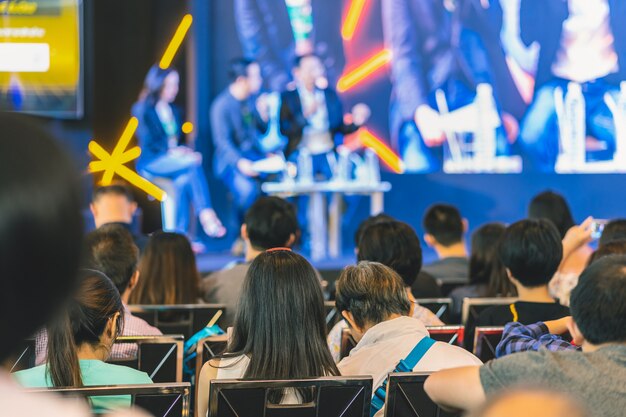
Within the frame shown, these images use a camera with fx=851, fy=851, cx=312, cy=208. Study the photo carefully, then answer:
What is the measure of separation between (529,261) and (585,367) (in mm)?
1781

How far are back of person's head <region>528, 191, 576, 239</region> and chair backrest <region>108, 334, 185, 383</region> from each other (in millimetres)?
3000

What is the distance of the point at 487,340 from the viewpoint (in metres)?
2.90

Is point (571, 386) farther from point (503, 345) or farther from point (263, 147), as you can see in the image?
point (263, 147)

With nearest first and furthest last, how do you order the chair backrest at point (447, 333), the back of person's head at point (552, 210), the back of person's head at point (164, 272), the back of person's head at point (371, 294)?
the back of person's head at point (371, 294) → the chair backrest at point (447, 333) → the back of person's head at point (164, 272) → the back of person's head at point (552, 210)

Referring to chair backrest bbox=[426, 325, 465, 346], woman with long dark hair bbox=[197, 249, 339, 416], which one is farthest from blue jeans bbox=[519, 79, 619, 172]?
woman with long dark hair bbox=[197, 249, 339, 416]

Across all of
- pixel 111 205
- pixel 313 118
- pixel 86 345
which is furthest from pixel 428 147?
pixel 86 345

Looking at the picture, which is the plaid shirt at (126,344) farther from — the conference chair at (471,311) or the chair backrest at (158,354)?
the conference chair at (471,311)

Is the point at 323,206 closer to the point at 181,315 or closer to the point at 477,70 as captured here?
the point at 477,70

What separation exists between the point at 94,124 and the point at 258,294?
259 inches

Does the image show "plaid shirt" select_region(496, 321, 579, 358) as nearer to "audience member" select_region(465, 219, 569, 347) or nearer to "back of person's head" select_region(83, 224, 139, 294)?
"audience member" select_region(465, 219, 569, 347)

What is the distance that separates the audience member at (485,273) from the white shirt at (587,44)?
19.0 ft

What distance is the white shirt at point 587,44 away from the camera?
9477 mm

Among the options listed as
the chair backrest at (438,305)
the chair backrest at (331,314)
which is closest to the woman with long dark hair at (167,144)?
the chair backrest at (331,314)

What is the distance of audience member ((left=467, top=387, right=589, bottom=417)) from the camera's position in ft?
2.42
